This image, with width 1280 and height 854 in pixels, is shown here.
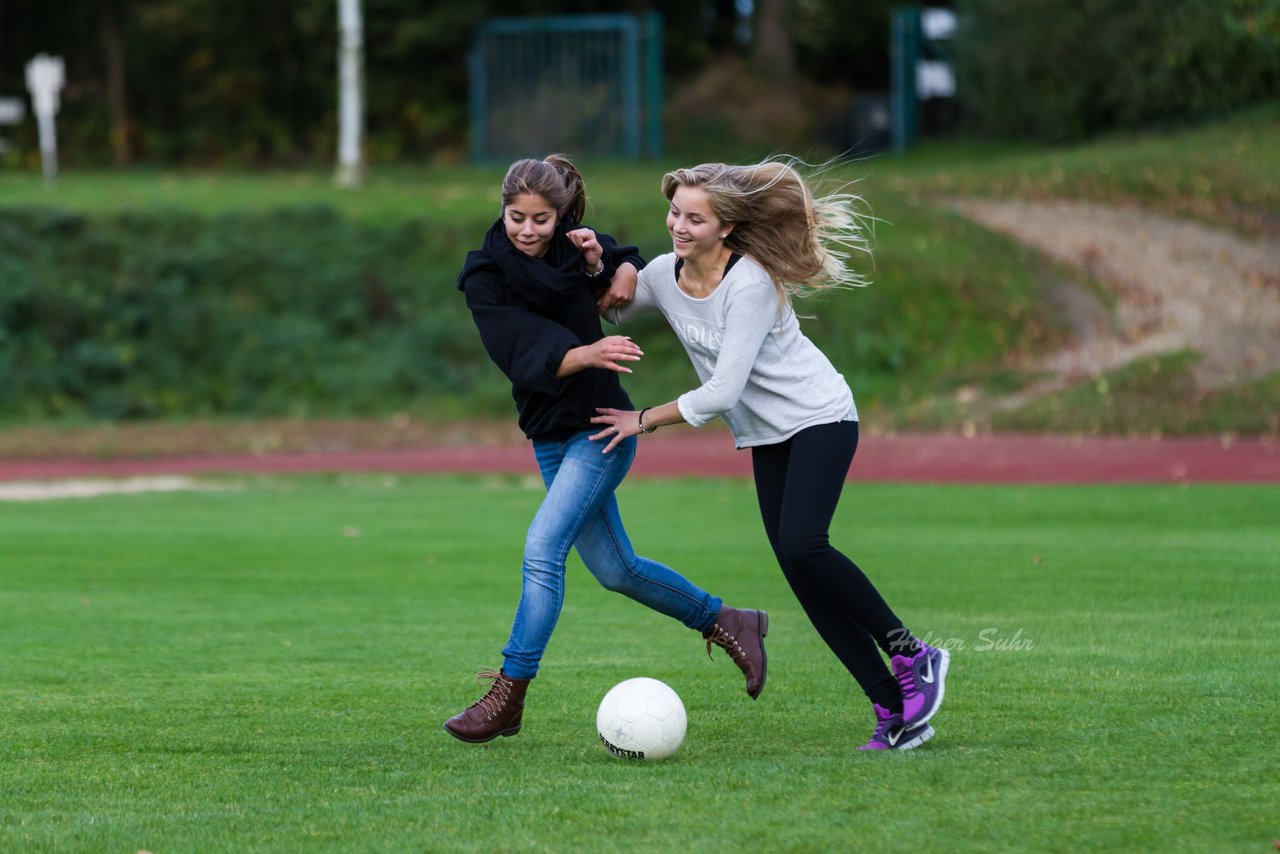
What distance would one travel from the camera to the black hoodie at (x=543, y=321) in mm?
6145

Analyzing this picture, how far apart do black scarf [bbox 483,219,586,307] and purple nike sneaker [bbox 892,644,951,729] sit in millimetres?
1798

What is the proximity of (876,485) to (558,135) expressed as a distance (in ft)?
55.2

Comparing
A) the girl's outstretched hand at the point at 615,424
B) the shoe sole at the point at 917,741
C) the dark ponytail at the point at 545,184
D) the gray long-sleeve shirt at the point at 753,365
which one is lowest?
the shoe sole at the point at 917,741

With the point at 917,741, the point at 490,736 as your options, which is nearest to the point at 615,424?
the point at 490,736

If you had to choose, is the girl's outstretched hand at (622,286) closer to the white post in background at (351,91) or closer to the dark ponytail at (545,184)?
the dark ponytail at (545,184)

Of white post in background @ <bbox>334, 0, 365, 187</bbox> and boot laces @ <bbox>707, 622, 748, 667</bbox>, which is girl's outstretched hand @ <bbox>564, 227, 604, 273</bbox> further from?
white post in background @ <bbox>334, 0, 365, 187</bbox>

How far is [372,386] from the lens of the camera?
25969 millimetres

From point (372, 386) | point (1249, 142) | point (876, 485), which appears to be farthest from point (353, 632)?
point (1249, 142)

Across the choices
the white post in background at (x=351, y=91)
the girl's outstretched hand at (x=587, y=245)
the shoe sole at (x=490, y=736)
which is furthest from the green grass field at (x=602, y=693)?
the white post in background at (x=351, y=91)

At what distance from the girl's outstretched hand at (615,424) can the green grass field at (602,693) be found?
1.15 metres

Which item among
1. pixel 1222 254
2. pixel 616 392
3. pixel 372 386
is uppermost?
pixel 616 392

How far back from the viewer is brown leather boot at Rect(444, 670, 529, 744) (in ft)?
20.5

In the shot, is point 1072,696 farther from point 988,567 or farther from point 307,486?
point 307,486

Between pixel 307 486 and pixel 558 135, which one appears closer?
pixel 307 486
